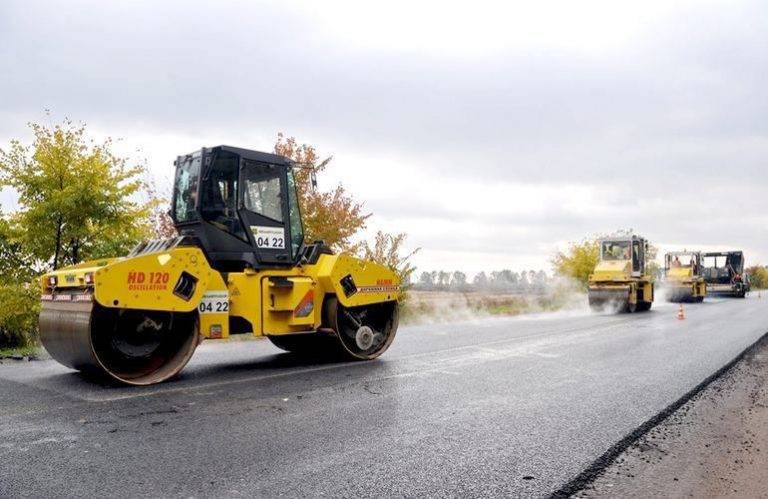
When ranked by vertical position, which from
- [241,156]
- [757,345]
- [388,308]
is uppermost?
[241,156]

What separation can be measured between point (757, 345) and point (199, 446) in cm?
1176

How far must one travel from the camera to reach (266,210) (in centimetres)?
855

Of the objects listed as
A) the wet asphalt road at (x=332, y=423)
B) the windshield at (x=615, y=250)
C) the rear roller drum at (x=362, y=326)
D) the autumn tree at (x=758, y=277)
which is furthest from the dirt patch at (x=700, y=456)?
the autumn tree at (x=758, y=277)

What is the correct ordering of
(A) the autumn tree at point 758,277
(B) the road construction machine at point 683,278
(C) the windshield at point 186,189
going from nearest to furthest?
(C) the windshield at point 186,189 < (B) the road construction machine at point 683,278 < (A) the autumn tree at point 758,277

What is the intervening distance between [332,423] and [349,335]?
13.0 ft

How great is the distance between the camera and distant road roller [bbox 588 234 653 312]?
23.1 m

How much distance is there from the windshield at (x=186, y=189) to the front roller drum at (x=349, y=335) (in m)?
2.22

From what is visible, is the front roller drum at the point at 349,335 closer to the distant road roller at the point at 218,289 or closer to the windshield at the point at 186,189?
the distant road roller at the point at 218,289

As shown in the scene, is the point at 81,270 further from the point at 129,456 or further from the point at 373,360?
the point at 373,360

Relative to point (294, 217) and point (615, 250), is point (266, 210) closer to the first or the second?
point (294, 217)

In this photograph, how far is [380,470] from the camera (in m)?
4.14

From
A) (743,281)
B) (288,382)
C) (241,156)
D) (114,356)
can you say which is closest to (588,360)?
(288,382)

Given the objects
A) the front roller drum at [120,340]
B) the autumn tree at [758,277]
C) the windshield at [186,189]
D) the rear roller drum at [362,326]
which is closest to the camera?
the front roller drum at [120,340]

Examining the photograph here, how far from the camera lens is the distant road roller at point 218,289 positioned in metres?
7.08
